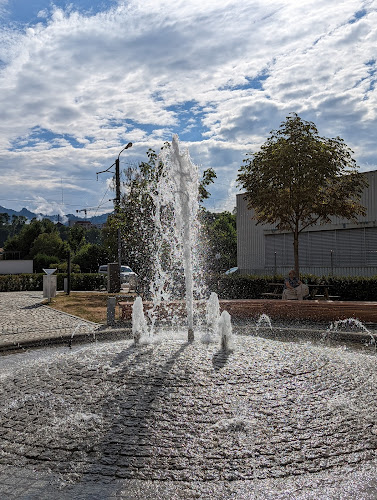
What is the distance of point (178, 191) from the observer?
926cm

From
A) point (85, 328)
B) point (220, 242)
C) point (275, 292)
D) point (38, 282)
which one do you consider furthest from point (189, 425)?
point (220, 242)

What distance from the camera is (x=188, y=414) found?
15.6ft

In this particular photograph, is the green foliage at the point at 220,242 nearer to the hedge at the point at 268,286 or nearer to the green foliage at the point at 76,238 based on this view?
the hedge at the point at 268,286

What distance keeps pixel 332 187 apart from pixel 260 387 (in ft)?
46.1

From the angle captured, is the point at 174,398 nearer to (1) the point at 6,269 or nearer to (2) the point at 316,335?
(2) the point at 316,335

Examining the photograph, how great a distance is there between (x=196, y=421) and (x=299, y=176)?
1403 cm

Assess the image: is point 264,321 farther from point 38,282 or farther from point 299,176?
point 38,282

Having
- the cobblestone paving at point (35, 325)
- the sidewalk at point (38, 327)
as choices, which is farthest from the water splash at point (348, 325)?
the cobblestone paving at point (35, 325)

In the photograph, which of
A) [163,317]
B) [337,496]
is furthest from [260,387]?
[163,317]

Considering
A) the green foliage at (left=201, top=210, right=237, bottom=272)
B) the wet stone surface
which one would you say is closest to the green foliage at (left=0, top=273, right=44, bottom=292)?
the green foliage at (left=201, top=210, right=237, bottom=272)

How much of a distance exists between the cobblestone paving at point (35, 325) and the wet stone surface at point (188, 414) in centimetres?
318

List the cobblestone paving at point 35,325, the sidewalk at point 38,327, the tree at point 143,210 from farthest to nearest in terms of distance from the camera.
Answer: the tree at point 143,210
the cobblestone paving at point 35,325
the sidewalk at point 38,327

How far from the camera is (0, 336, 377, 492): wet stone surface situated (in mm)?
3969

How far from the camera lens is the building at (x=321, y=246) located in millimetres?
26781
